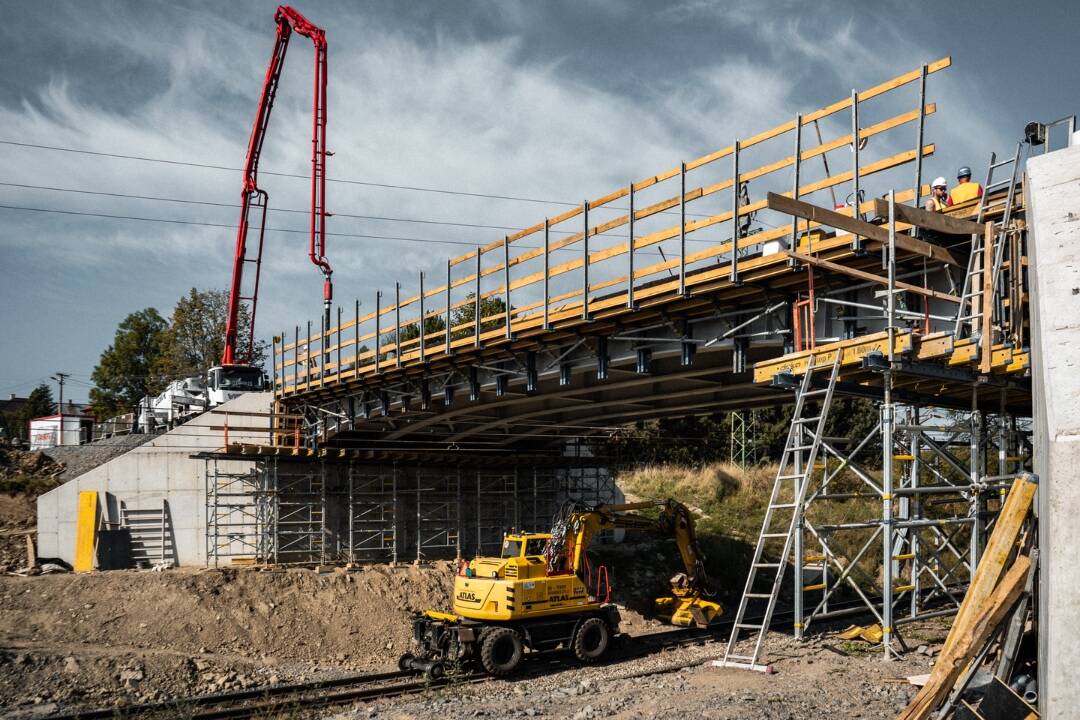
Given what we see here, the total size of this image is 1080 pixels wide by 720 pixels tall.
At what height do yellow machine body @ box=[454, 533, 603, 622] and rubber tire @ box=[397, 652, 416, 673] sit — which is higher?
yellow machine body @ box=[454, 533, 603, 622]

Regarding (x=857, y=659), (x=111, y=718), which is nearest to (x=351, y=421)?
(x=111, y=718)

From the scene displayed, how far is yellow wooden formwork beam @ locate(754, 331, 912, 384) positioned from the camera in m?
12.7

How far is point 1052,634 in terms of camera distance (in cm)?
882

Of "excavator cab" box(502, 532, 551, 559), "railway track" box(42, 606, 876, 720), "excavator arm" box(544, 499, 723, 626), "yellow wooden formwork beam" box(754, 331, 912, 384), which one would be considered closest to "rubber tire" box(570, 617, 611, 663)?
"railway track" box(42, 606, 876, 720)

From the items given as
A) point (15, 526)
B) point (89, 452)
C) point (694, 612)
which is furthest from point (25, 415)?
point (694, 612)

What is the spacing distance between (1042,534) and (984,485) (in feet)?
18.4

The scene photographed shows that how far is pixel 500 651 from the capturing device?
61.7ft

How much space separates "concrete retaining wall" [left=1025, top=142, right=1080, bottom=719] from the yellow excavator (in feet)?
37.2

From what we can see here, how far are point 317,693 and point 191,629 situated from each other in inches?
267

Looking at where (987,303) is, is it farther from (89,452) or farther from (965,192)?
(89,452)

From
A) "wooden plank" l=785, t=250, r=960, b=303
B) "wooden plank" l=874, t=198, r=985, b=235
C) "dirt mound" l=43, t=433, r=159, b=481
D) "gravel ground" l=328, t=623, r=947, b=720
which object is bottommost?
"gravel ground" l=328, t=623, r=947, b=720

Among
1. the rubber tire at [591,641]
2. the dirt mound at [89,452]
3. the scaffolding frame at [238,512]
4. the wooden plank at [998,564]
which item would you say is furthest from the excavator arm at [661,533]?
the dirt mound at [89,452]

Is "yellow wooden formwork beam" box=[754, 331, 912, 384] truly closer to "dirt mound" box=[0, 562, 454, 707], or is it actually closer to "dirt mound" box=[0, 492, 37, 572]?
"dirt mound" box=[0, 562, 454, 707]

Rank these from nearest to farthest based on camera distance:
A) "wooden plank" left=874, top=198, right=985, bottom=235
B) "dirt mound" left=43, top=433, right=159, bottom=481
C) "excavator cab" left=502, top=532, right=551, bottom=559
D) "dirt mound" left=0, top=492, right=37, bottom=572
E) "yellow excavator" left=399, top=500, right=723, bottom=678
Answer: "wooden plank" left=874, top=198, right=985, bottom=235, "yellow excavator" left=399, top=500, right=723, bottom=678, "excavator cab" left=502, top=532, right=551, bottom=559, "dirt mound" left=0, top=492, right=37, bottom=572, "dirt mound" left=43, top=433, right=159, bottom=481
